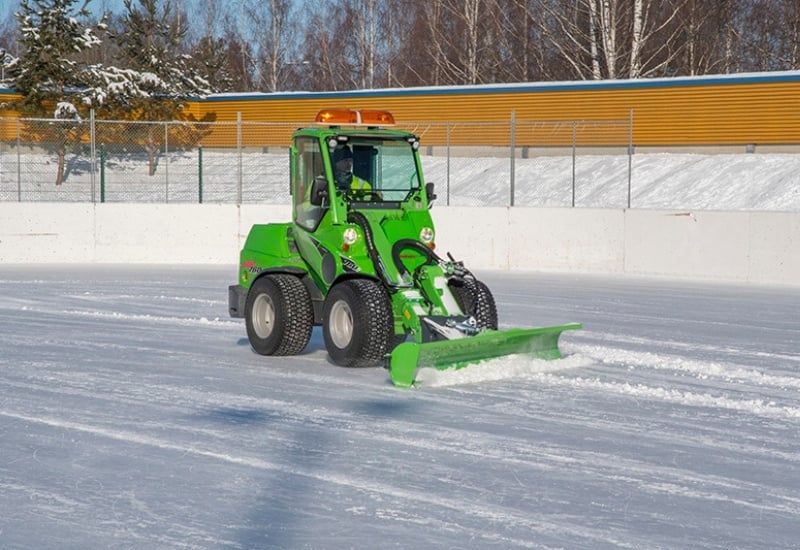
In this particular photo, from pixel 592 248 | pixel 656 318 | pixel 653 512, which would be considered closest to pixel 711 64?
pixel 592 248

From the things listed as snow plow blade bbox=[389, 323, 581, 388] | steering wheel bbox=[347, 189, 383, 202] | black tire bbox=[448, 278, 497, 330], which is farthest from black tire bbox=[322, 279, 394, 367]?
steering wheel bbox=[347, 189, 383, 202]

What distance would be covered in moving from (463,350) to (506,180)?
62.3ft

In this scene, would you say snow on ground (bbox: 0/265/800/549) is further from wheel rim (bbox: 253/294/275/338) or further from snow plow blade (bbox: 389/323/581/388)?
wheel rim (bbox: 253/294/275/338)

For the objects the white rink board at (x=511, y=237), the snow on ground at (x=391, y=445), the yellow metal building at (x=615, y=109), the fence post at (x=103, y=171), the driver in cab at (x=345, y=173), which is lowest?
the snow on ground at (x=391, y=445)

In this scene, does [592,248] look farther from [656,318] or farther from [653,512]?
[653,512]

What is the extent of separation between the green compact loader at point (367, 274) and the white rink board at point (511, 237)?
8.53 meters

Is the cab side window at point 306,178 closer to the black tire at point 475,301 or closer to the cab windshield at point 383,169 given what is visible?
the cab windshield at point 383,169

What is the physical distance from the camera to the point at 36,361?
953cm

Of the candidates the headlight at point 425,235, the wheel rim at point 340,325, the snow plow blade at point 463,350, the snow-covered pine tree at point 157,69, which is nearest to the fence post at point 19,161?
the snow-covered pine tree at point 157,69

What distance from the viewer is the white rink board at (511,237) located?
667 inches

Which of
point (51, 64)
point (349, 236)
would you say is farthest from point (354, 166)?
point (51, 64)

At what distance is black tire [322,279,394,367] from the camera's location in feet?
28.6

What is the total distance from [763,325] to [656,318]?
3.92 ft

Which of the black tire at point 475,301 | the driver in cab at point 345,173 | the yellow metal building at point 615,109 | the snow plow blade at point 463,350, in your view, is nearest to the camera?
the snow plow blade at point 463,350
